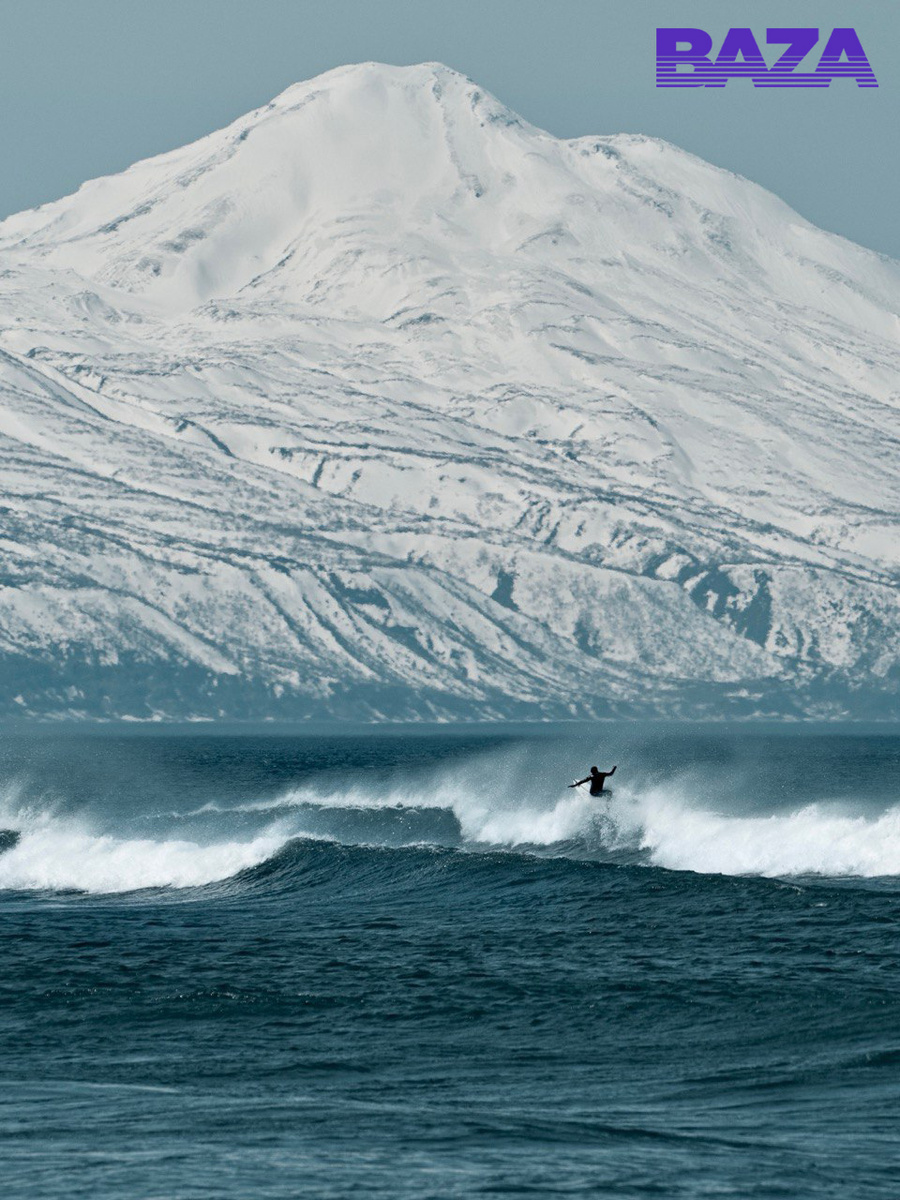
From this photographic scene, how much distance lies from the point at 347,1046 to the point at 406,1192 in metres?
10.4

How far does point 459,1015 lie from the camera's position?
3969cm

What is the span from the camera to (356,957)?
1875 inches

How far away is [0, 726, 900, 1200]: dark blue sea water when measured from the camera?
28.3 m

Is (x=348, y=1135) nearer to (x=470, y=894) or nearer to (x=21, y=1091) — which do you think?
(x=21, y=1091)

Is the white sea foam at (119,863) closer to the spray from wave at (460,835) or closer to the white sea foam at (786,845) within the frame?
the spray from wave at (460,835)

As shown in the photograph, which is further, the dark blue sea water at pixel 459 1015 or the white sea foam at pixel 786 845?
the white sea foam at pixel 786 845

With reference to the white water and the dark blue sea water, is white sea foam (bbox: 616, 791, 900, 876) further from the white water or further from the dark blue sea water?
the dark blue sea water

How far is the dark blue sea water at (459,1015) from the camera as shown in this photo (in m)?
28.3

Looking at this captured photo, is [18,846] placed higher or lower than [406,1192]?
higher

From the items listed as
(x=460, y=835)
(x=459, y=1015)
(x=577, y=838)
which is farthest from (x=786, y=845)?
(x=459, y=1015)

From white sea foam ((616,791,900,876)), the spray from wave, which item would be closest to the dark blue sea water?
white sea foam ((616,791,900,876))

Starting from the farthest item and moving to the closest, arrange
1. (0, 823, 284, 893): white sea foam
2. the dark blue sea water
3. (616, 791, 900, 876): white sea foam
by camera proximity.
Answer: (0, 823, 284, 893): white sea foam, (616, 791, 900, 876): white sea foam, the dark blue sea water

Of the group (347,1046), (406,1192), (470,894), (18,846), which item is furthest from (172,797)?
(406,1192)

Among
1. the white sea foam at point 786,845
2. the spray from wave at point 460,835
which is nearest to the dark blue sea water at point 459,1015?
the white sea foam at point 786,845
